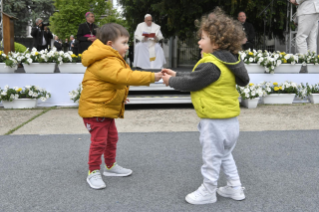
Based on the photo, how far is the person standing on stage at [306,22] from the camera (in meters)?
7.47

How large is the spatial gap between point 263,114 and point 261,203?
3677 mm

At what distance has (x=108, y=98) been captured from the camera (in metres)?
2.79

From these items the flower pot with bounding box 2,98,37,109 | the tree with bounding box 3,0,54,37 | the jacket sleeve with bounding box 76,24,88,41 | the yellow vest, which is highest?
the tree with bounding box 3,0,54,37

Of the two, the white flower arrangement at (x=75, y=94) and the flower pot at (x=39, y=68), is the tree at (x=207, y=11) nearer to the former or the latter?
the flower pot at (x=39, y=68)

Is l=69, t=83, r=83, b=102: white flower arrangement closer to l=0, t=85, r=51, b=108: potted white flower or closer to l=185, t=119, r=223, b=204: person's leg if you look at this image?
l=0, t=85, r=51, b=108: potted white flower

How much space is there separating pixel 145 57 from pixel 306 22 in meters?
4.09

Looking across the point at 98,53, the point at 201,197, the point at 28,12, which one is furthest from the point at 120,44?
the point at 28,12

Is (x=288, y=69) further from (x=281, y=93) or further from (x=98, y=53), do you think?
(x=98, y=53)

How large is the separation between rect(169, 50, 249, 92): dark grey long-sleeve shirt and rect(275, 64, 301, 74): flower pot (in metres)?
5.22

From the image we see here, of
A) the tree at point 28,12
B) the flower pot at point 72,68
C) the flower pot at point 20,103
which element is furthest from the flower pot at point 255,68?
the tree at point 28,12

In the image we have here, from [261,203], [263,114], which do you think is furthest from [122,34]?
[263,114]

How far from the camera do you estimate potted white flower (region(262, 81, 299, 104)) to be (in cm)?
693

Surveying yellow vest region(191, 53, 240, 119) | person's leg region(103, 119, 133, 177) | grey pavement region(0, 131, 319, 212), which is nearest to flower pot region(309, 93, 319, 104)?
grey pavement region(0, 131, 319, 212)

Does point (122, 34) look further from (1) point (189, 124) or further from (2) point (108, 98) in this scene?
(1) point (189, 124)
